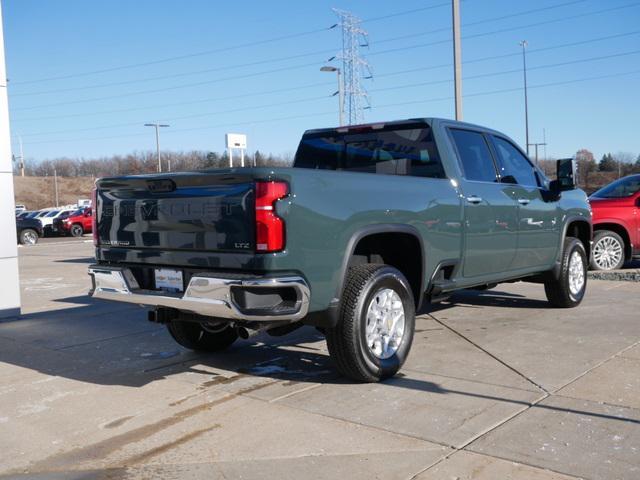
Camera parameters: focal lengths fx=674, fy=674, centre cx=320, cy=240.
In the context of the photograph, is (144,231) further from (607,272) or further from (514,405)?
(607,272)

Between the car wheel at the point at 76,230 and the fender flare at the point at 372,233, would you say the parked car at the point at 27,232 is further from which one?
the fender flare at the point at 372,233

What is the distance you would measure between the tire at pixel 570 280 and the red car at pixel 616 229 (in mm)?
3249

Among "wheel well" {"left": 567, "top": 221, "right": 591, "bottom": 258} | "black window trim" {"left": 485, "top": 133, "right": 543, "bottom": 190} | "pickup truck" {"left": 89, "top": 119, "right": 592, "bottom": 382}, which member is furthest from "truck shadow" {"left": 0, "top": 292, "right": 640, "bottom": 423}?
"wheel well" {"left": 567, "top": 221, "right": 591, "bottom": 258}

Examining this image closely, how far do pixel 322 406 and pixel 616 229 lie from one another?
27.1 feet

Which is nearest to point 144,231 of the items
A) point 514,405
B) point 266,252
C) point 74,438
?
point 266,252

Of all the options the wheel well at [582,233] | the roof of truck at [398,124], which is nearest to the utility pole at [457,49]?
the wheel well at [582,233]

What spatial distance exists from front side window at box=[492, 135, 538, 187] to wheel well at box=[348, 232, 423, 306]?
6.06 feet

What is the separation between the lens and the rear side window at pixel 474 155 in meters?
6.18

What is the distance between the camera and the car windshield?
440 inches

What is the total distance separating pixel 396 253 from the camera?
18.2 ft

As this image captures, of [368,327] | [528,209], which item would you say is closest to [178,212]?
[368,327]

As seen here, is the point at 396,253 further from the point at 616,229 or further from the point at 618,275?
the point at 616,229

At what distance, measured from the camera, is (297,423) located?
4.16m

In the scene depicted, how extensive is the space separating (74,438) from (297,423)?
4.43 feet
